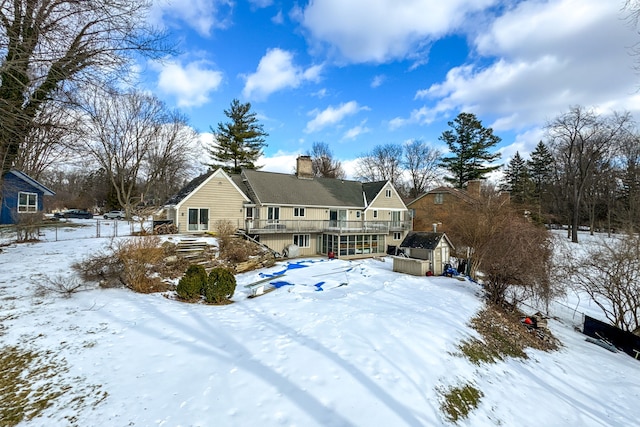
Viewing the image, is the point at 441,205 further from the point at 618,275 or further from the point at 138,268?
the point at 138,268

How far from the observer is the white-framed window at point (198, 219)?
71.2 feet

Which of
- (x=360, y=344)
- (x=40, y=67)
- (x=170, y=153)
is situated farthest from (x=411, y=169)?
(x=40, y=67)

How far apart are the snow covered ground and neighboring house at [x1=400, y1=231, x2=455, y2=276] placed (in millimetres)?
7587

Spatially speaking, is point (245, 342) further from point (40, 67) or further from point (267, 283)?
point (40, 67)

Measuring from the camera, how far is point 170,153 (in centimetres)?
3759

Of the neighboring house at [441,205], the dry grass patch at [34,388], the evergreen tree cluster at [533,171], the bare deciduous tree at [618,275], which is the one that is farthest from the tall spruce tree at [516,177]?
the dry grass patch at [34,388]

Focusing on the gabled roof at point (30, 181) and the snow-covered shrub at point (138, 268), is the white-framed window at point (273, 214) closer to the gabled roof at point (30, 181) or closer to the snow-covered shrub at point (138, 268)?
the snow-covered shrub at point (138, 268)

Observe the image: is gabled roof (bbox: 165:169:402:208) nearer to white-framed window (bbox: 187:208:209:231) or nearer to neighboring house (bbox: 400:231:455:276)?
white-framed window (bbox: 187:208:209:231)

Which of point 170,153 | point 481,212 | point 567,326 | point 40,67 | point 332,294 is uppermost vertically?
point 170,153

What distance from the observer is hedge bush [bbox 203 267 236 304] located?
33.2 feet

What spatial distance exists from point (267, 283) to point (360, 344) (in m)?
6.81

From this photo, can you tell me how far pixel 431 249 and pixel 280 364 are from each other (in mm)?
15657

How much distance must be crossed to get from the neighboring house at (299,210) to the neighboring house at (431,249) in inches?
252

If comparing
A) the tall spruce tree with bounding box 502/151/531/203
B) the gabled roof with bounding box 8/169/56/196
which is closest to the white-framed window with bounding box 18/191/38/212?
the gabled roof with bounding box 8/169/56/196
